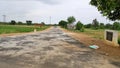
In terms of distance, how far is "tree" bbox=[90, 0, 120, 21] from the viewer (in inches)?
648

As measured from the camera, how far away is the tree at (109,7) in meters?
16.5

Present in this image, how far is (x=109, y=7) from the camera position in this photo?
1689 cm

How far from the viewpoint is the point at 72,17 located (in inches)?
4537

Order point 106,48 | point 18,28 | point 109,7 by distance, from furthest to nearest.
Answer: point 18,28, point 106,48, point 109,7

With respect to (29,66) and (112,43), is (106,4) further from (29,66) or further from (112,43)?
(29,66)

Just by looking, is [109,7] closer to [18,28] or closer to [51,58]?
[51,58]

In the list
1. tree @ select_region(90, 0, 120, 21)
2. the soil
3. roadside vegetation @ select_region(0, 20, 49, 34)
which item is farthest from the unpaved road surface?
roadside vegetation @ select_region(0, 20, 49, 34)

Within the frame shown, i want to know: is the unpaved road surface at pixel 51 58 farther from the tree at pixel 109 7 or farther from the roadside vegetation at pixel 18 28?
the roadside vegetation at pixel 18 28

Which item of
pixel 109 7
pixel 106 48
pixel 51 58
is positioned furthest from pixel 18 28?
pixel 51 58

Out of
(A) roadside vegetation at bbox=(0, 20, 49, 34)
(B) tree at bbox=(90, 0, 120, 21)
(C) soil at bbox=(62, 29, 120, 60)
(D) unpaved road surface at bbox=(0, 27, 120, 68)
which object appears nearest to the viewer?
(D) unpaved road surface at bbox=(0, 27, 120, 68)

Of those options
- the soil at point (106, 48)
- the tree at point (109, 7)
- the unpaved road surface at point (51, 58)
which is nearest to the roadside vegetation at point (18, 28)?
the soil at point (106, 48)

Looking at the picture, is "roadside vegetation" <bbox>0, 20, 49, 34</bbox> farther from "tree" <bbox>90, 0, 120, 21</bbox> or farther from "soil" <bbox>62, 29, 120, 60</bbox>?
"tree" <bbox>90, 0, 120, 21</bbox>

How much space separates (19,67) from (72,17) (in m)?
107

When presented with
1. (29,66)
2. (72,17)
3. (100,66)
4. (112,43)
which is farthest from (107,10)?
(72,17)
